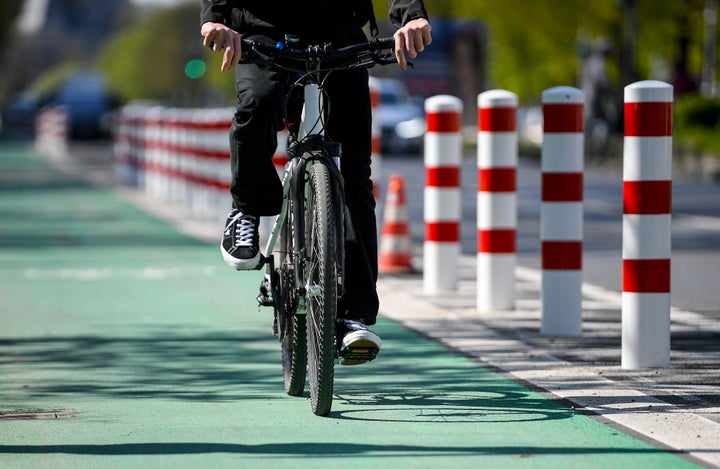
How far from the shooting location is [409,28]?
19.5ft

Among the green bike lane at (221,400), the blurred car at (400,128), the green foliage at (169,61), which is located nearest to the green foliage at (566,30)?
the blurred car at (400,128)

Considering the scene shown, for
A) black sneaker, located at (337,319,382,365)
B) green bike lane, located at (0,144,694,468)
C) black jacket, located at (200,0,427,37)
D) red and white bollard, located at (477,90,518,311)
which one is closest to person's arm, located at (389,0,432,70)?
black jacket, located at (200,0,427,37)

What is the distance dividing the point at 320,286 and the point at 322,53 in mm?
821

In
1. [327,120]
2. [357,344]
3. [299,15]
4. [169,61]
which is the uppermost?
[169,61]

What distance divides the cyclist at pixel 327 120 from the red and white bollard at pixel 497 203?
3185mm

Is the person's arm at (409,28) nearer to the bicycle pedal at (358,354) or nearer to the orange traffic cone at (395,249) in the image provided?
the bicycle pedal at (358,354)

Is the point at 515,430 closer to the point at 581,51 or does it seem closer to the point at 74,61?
the point at 581,51

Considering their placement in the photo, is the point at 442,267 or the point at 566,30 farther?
the point at 566,30

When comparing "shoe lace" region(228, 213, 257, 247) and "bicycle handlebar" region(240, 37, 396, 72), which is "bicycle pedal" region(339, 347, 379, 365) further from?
"bicycle handlebar" region(240, 37, 396, 72)

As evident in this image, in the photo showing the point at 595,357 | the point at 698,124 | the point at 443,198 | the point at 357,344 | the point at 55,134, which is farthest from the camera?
the point at 55,134

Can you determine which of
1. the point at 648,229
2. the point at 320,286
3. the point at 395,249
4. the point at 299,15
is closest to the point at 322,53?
the point at 299,15

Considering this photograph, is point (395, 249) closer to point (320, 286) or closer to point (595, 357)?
point (595, 357)

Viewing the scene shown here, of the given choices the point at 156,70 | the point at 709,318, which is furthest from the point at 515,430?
the point at 156,70

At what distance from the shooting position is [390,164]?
120 feet
